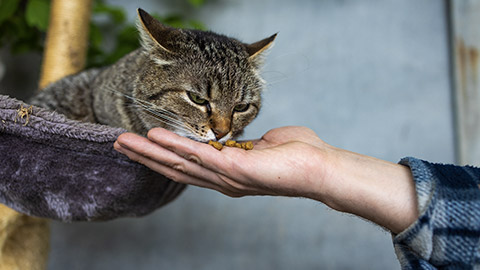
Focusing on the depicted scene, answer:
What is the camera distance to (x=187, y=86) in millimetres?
1325

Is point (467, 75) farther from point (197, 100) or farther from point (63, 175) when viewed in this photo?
point (63, 175)

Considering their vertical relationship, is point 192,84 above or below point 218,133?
above

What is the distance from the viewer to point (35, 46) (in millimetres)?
2355

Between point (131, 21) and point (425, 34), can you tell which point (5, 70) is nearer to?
point (131, 21)

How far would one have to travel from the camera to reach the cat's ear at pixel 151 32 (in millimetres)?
1262

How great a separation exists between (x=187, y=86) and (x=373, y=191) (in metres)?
0.68

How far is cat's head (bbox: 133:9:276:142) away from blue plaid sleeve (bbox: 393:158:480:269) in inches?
25.1

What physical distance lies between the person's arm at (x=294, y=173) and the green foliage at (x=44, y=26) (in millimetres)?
1202

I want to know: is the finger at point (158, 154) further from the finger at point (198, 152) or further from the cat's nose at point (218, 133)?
the cat's nose at point (218, 133)

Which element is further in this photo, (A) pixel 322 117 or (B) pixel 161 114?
(A) pixel 322 117

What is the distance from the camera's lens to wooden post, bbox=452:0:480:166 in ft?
7.06

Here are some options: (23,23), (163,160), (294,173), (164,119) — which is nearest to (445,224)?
(294,173)

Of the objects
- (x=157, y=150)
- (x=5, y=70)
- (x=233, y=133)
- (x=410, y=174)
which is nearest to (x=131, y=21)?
(x=5, y=70)

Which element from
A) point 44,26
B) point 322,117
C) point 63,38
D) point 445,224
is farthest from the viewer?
point 322,117
